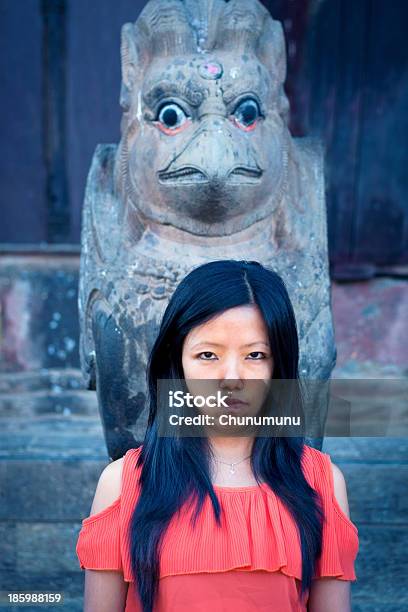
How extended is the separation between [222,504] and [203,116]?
1.06m

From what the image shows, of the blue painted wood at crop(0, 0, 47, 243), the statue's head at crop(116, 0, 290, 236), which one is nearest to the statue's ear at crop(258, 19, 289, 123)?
the statue's head at crop(116, 0, 290, 236)

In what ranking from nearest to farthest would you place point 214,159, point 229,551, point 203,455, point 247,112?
point 229,551 → point 203,455 → point 214,159 → point 247,112

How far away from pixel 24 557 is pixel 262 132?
167cm

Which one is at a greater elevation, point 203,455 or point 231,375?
point 231,375

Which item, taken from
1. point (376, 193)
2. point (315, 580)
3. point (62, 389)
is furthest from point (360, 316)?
point (315, 580)

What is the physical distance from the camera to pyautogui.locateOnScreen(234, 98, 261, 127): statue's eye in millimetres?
1740

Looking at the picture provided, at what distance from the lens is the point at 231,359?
42.1 inches

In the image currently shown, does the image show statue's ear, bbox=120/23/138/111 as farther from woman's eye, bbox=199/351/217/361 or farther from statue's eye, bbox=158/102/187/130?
woman's eye, bbox=199/351/217/361

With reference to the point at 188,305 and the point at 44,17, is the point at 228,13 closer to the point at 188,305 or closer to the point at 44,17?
the point at 188,305

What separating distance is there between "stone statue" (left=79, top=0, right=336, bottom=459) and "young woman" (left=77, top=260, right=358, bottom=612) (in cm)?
64

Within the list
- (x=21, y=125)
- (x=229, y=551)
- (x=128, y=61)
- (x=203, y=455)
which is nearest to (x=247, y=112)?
(x=128, y=61)

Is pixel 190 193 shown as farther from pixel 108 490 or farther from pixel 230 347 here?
pixel 108 490

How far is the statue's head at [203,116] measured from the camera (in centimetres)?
169

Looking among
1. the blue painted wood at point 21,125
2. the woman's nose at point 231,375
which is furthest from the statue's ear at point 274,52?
the blue painted wood at point 21,125
